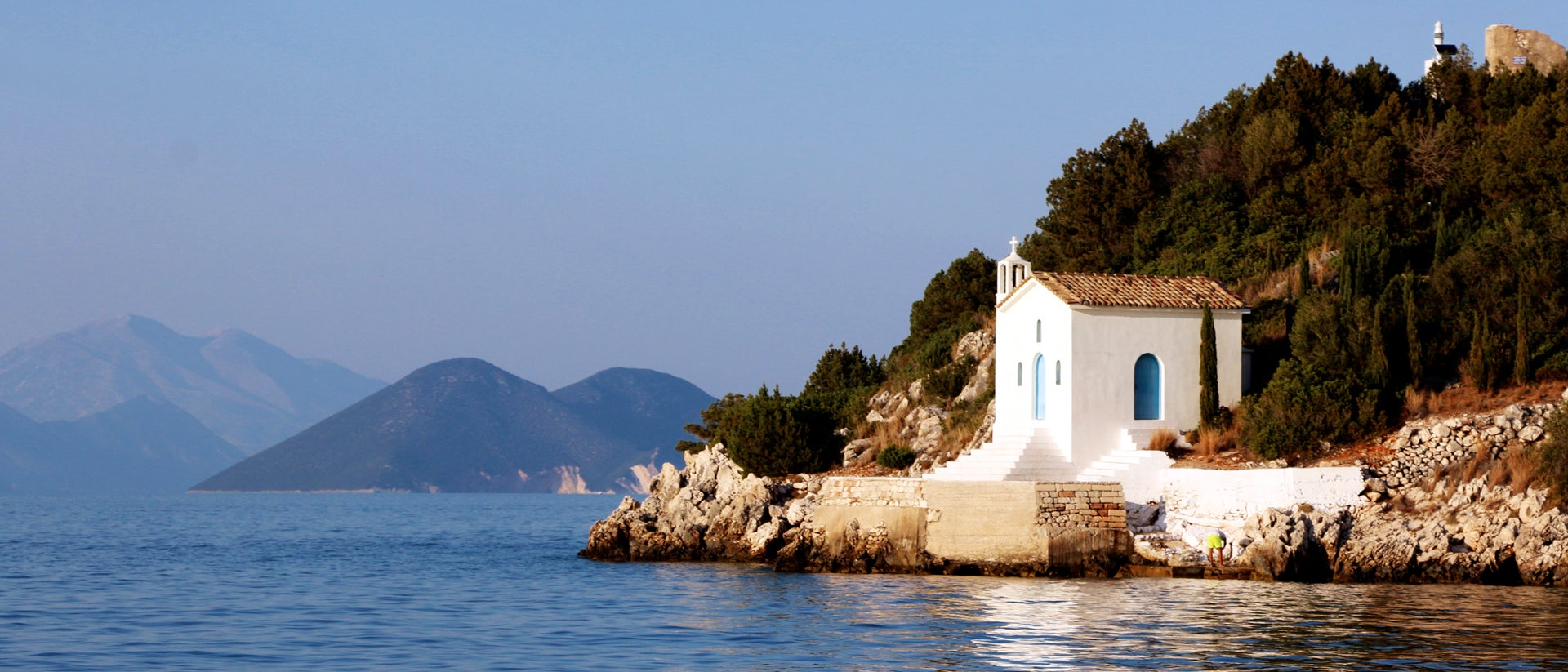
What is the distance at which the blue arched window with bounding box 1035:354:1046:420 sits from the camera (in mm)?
36531

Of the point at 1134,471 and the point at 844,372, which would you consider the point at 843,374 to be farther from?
the point at 1134,471

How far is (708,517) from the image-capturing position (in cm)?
3997

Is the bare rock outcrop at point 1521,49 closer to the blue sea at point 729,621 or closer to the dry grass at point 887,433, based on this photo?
the dry grass at point 887,433

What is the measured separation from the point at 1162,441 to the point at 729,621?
12964mm

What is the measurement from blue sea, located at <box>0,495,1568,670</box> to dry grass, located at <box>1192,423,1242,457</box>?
4.45 m

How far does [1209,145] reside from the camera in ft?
178

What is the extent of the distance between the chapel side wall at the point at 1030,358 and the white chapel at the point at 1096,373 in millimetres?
33

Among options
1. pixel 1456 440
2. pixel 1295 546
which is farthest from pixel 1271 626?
pixel 1456 440

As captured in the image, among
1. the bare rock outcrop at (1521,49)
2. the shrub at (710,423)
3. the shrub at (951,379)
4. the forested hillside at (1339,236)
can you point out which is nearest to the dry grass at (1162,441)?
the forested hillside at (1339,236)

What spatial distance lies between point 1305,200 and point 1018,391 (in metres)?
16.6

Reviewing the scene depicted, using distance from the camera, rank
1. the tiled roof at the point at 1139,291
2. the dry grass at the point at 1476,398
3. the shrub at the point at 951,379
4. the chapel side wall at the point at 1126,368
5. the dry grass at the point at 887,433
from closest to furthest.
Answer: the dry grass at the point at 1476,398
the chapel side wall at the point at 1126,368
the tiled roof at the point at 1139,291
the dry grass at the point at 887,433
the shrub at the point at 951,379

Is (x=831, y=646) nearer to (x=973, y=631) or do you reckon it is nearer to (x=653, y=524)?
(x=973, y=631)

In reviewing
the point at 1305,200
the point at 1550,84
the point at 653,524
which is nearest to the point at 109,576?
the point at 653,524

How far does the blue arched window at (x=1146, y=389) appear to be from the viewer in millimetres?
36250
